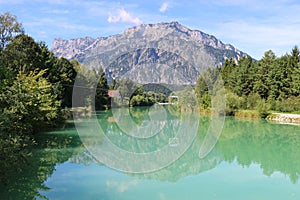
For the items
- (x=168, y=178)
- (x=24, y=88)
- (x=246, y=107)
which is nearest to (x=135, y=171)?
(x=168, y=178)

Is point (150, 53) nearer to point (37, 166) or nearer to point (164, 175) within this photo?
point (164, 175)

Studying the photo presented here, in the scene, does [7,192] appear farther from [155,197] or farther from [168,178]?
[168,178]

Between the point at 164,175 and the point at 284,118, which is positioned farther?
the point at 284,118

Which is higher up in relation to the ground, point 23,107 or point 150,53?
point 150,53

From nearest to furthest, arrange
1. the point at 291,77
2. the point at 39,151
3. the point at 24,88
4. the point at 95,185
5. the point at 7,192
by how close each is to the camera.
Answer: the point at 7,192 < the point at 95,185 < the point at 39,151 < the point at 24,88 < the point at 291,77

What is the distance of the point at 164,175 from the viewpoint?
31.0ft

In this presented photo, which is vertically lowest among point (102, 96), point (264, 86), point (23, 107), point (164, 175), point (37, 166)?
point (164, 175)

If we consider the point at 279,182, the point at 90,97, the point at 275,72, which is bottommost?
the point at 279,182

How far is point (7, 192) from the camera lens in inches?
280

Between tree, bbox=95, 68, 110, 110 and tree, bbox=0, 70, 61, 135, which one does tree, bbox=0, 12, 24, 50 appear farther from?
tree, bbox=95, 68, 110, 110

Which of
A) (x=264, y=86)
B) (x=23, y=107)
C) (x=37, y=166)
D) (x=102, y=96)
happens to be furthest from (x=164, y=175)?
(x=102, y=96)

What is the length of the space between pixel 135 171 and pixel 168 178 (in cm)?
114

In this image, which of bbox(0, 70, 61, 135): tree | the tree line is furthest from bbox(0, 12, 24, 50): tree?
the tree line

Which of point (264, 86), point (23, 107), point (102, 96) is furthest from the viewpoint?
point (102, 96)
